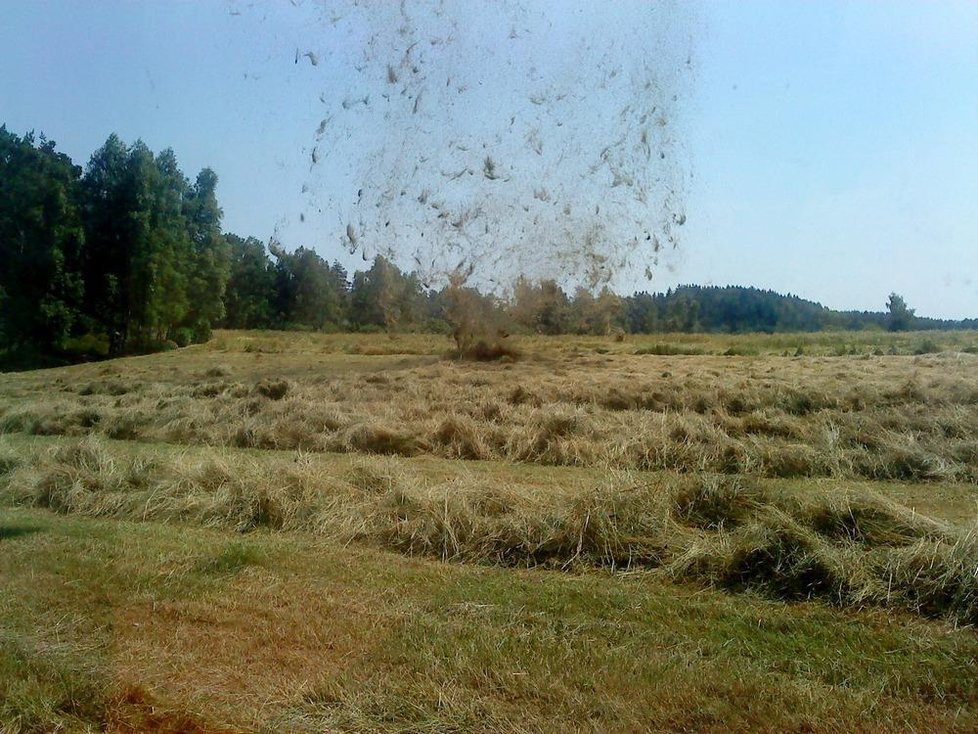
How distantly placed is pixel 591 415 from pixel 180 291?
46.5 feet

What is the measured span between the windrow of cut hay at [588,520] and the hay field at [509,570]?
27 mm

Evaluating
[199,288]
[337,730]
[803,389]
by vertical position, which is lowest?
[337,730]

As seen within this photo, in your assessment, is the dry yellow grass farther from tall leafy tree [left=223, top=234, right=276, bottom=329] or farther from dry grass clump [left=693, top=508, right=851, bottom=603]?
tall leafy tree [left=223, top=234, right=276, bottom=329]

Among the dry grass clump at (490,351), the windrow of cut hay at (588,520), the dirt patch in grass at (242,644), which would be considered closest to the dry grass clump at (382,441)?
the windrow of cut hay at (588,520)

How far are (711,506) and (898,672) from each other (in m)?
3.07

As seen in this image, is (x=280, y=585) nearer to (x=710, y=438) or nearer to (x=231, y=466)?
(x=231, y=466)

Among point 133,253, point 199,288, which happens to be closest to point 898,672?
point 133,253

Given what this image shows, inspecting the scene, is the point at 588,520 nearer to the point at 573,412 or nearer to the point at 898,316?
the point at 573,412

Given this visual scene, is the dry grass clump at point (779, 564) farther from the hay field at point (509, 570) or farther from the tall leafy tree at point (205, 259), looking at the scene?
the tall leafy tree at point (205, 259)

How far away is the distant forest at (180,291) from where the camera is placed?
16516 millimetres

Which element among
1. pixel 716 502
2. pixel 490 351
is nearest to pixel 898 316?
pixel 490 351

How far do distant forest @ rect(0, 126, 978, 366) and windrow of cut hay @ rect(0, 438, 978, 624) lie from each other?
7619mm

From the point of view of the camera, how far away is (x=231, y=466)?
9.93 m

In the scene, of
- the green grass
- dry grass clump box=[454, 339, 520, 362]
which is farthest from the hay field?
dry grass clump box=[454, 339, 520, 362]
